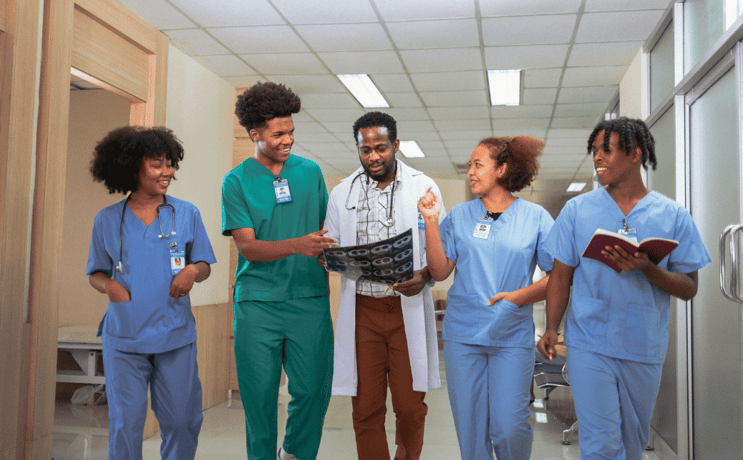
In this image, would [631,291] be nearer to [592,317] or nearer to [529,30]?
[592,317]

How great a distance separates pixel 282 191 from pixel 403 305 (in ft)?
2.33

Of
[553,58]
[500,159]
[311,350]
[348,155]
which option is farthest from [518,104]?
[311,350]

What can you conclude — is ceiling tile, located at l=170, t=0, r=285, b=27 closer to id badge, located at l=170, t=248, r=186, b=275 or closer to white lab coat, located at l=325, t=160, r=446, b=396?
white lab coat, located at l=325, t=160, r=446, b=396

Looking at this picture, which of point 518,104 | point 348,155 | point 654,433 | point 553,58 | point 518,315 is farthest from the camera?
point 348,155

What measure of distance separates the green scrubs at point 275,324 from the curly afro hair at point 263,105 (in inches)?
8.7

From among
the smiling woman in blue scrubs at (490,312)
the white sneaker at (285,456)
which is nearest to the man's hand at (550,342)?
the smiling woman in blue scrubs at (490,312)

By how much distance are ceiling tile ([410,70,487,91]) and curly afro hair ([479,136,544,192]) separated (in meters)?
3.56

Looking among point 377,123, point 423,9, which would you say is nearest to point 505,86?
point 423,9

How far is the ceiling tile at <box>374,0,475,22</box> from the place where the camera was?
14.1 ft

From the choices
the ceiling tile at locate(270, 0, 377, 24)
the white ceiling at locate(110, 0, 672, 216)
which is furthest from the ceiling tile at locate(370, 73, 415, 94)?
the ceiling tile at locate(270, 0, 377, 24)

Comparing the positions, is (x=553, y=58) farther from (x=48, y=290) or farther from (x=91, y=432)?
(x=91, y=432)

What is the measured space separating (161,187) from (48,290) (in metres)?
1.23

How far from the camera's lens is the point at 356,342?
8.22 ft

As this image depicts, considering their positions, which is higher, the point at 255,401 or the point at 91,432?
the point at 255,401
